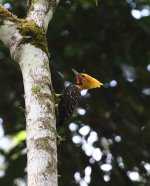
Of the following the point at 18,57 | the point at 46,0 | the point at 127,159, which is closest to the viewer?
the point at 18,57

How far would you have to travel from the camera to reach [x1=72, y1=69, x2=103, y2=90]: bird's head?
502 centimetres

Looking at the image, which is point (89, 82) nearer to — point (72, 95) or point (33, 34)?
point (72, 95)

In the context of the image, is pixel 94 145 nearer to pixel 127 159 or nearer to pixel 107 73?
pixel 127 159

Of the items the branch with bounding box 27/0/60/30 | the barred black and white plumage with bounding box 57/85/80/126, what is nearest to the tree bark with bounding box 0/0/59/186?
the branch with bounding box 27/0/60/30

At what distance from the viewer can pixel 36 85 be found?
250 cm

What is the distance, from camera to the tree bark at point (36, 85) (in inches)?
84.6

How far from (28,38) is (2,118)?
2.24 meters

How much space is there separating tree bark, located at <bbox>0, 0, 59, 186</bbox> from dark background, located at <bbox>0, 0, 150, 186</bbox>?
1.62 m

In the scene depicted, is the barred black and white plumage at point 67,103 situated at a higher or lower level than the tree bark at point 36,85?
lower

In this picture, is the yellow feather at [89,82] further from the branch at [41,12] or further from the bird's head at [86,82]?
the branch at [41,12]

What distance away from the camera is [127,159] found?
4699mm

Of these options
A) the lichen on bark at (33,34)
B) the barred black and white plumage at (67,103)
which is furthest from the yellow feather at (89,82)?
the lichen on bark at (33,34)

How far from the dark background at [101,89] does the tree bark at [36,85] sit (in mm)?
1622

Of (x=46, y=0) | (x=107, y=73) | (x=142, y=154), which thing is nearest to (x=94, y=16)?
(x=107, y=73)
